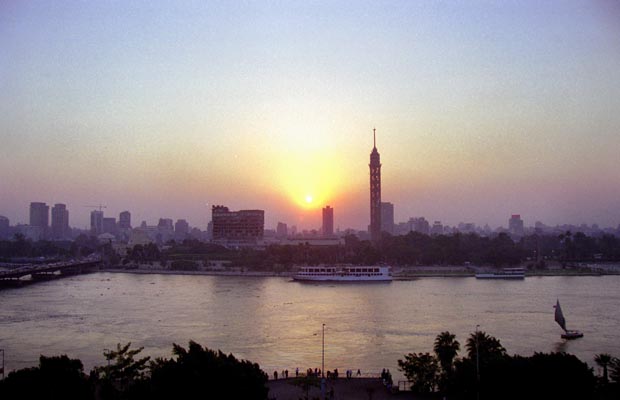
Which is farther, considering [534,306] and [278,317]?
[534,306]

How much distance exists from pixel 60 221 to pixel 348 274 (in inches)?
2719

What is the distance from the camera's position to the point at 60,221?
86.5 metres

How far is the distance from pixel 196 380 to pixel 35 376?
1786mm

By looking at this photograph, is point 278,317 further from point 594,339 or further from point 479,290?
point 479,290

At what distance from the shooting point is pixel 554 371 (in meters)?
7.00

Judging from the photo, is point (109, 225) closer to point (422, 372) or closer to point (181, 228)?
point (181, 228)

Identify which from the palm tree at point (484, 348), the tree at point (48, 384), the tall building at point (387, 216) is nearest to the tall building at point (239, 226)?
the tall building at point (387, 216)

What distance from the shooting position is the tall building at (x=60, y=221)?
85675mm

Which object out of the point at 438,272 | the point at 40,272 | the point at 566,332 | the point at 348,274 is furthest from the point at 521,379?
the point at 40,272

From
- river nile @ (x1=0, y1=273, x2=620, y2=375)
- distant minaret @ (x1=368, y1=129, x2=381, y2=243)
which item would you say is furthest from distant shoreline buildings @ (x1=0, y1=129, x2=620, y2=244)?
river nile @ (x1=0, y1=273, x2=620, y2=375)

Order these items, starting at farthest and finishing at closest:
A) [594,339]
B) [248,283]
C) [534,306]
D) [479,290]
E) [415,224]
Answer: [415,224]
[248,283]
[479,290]
[534,306]
[594,339]

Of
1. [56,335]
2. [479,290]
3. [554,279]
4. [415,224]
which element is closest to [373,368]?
[56,335]

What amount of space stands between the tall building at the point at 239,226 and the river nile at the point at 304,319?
25939 mm

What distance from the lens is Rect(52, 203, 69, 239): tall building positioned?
8568 cm
